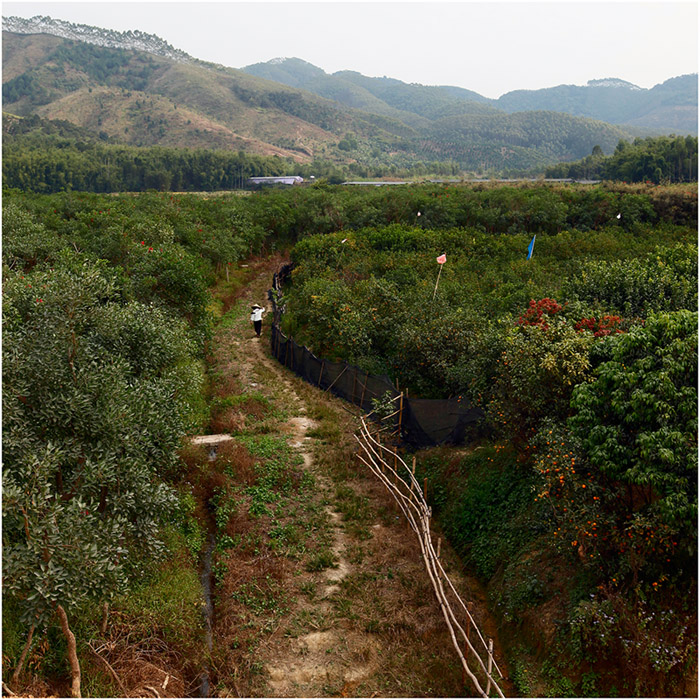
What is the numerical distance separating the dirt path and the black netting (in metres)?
1.86

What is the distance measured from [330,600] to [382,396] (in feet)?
23.1

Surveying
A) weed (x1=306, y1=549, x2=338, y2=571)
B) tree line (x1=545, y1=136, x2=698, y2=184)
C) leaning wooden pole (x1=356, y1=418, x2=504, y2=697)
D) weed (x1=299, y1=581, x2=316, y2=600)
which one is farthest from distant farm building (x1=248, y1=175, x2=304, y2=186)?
weed (x1=299, y1=581, x2=316, y2=600)

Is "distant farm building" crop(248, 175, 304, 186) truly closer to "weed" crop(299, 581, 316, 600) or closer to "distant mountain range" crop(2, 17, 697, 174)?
"distant mountain range" crop(2, 17, 697, 174)

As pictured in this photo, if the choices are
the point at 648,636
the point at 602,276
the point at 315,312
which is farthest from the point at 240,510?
the point at 602,276

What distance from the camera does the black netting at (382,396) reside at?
45.9ft

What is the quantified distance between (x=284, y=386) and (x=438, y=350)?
20.8 ft

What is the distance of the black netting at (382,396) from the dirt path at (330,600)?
6.09ft

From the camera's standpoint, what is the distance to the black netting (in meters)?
14.0

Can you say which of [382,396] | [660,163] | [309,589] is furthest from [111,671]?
[660,163]

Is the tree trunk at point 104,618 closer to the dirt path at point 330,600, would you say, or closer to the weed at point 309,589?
the dirt path at point 330,600

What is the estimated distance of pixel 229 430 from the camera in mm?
16328

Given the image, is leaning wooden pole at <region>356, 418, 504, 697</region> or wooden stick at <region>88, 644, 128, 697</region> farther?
leaning wooden pole at <region>356, 418, 504, 697</region>

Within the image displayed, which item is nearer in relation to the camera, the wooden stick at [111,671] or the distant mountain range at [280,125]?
the wooden stick at [111,671]

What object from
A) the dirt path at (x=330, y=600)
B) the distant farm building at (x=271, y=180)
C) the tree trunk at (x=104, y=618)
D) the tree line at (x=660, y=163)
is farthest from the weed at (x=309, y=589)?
the distant farm building at (x=271, y=180)
